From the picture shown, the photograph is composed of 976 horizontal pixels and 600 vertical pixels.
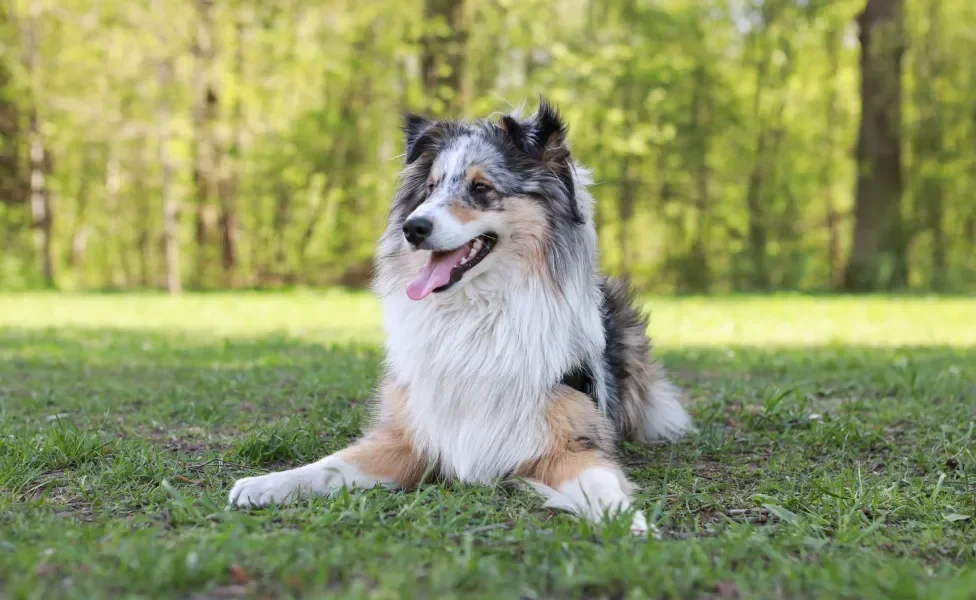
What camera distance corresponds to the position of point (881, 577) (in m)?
2.56

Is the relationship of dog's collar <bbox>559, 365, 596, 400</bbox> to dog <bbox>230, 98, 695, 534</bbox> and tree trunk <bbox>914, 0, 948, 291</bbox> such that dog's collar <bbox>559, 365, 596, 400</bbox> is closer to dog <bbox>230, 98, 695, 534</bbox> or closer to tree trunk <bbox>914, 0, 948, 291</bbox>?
dog <bbox>230, 98, 695, 534</bbox>

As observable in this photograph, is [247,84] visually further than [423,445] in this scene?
Yes

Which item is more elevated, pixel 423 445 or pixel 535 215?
pixel 535 215

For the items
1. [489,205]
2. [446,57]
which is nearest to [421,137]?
[489,205]

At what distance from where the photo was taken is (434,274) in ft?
12.8

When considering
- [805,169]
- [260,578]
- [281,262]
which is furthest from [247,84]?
[260,578]

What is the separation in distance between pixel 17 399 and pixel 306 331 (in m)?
5.03

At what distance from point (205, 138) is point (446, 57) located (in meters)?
5.66

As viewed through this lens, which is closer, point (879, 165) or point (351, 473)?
point (351, 473)

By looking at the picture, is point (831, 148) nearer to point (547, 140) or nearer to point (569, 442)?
point (547, 140)

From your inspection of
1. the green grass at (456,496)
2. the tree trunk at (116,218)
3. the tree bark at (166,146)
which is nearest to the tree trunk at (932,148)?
the green grass at (456,496)

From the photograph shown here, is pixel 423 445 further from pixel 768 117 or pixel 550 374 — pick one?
pixel 768 117

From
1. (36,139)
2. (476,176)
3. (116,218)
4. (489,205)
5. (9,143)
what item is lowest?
(116,218)

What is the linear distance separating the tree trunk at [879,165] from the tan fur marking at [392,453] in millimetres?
15628
